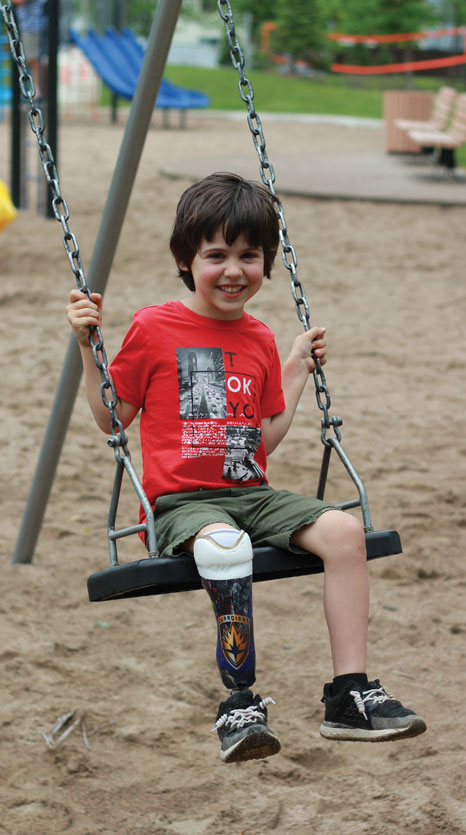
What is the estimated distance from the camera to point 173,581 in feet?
7.59

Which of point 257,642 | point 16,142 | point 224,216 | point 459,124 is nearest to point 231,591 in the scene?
point 224,216

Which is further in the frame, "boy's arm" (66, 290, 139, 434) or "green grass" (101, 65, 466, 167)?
"green grass" (101, 65, 466, 167)

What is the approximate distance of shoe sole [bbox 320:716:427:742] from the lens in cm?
226

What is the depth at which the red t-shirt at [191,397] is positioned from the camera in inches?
102

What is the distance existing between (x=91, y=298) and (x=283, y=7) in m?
33.6

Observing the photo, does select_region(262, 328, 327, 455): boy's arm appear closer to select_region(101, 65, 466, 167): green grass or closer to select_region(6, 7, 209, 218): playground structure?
select_region(6, 7, 209, 218): playground structure

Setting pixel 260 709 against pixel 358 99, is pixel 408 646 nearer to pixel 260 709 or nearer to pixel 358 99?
pixel 260 709

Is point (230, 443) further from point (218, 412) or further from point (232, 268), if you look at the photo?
point (232, 268)

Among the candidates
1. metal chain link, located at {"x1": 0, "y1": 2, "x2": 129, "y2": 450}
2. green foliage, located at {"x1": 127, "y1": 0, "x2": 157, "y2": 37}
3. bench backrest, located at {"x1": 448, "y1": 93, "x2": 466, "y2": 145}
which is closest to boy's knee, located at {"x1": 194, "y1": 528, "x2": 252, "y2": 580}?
metal chain link, located at {"x1": 0, "y1": 2, "x2": 129, "y2": 450}

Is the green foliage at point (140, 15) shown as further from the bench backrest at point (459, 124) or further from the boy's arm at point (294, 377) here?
the boy's arm at point (294, 377)

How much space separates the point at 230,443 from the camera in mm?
2611


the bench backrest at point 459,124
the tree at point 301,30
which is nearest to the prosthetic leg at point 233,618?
the bench backrest at point 459,124

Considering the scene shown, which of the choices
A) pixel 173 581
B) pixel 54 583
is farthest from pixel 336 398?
pixel 173 581

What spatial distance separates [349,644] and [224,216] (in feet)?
3.34
